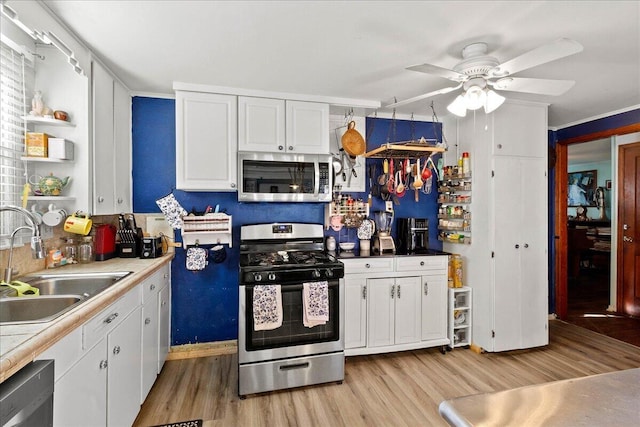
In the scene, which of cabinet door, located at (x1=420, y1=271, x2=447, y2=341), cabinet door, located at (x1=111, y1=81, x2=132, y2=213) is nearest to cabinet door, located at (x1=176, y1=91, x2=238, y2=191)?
cabinet door, located at (x1=111, y1=81, x2=132, y2=213)

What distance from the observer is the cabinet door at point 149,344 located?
205 cm

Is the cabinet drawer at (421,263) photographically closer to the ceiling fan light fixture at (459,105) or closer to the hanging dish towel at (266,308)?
the hanging dish towel at (266,308)

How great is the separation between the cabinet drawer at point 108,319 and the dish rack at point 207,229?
0.84 m

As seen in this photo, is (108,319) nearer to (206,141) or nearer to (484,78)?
(206,141)

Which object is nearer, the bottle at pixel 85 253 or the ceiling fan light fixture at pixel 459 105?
the ceiling fan light fixture at pixel 459 105

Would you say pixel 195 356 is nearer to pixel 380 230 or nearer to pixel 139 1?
pixel 380 230

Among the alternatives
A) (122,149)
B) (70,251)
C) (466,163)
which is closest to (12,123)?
(122,149)

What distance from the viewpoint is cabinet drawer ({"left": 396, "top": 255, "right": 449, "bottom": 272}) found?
9.54 feet

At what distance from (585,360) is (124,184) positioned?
421 centimetres

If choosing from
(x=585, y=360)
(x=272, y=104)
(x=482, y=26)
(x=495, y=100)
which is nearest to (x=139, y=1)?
(x=272, y=104)

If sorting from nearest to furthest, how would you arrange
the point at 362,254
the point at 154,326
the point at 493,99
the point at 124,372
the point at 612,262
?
1. the point at 124,372
2. the point at 493,99
3. the point at 154,326
4. the point at 362,254
5. the point at 612,262

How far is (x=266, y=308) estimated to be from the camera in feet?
7.57

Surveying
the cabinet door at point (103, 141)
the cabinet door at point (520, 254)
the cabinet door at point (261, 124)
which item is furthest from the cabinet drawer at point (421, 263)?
the cabinet door at point (103, 141)

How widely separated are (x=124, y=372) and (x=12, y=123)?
156 centimetres
